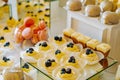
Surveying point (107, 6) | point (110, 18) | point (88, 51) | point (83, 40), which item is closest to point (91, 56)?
point (88, 51)

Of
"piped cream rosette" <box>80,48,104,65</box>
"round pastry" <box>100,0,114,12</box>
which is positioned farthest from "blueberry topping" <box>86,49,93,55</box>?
"round pastry" <box>100,0,114,12</box>

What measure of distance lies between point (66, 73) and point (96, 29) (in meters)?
0.47

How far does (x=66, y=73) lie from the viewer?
3.20ft

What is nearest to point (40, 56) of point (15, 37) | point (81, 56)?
point (81, 56)

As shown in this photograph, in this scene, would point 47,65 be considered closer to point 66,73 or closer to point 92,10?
point 66,73

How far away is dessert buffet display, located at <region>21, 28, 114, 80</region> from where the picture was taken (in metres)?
1.01

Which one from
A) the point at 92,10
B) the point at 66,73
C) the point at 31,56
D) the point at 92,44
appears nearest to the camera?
the point at 66,73

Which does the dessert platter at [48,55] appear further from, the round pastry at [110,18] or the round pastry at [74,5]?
the round pastry at [110,18]

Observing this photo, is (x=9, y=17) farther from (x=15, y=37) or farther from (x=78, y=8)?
(x=78, y=8)

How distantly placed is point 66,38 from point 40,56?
255 millimetres

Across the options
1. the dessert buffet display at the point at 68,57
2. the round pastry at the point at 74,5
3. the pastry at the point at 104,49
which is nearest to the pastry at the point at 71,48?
the dessert buffet display at the point at 68,57

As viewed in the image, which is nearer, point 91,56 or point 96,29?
point 91,56

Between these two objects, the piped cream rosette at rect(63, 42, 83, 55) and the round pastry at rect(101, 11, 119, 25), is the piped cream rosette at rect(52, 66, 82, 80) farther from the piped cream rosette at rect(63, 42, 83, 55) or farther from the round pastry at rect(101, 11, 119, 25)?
the round pastry at rect(101, 11, 119, 25)

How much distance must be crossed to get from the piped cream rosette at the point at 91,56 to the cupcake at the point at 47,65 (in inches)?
6.1
